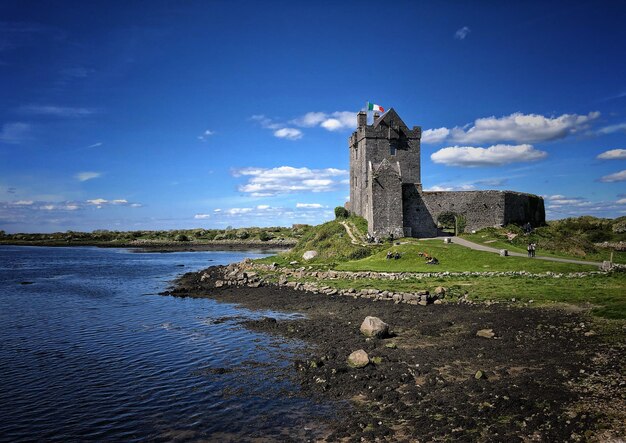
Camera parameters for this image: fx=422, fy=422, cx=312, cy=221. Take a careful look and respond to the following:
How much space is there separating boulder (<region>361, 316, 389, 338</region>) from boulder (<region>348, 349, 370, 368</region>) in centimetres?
348

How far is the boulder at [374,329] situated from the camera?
19.5 metres

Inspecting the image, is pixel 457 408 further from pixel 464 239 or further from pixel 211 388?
pixel 464 239

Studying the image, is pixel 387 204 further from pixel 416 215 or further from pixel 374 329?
pixel 374 329

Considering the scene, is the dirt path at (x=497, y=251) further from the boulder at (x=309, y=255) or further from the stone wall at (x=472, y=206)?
the boulder at (x=309, y=255)

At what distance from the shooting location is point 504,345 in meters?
16.9

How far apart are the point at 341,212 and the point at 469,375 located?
1892 inches

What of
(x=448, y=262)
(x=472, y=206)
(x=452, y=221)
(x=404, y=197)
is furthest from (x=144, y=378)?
(x=472, y=206)

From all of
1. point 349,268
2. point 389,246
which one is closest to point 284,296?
point 349,268

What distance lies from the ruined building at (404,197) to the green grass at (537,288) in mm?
16584

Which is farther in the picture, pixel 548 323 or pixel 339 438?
pixel 548 323

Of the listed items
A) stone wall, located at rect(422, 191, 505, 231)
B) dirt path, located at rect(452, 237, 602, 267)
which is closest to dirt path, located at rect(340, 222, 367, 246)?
stone wall, located at rect(422, 191, 505, 231)

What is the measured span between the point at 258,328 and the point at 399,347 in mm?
8563

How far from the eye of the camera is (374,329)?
19594 millimetres

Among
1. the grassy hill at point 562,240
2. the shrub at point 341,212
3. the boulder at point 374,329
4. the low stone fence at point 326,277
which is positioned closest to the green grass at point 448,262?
the low stone fence at point 326,277
